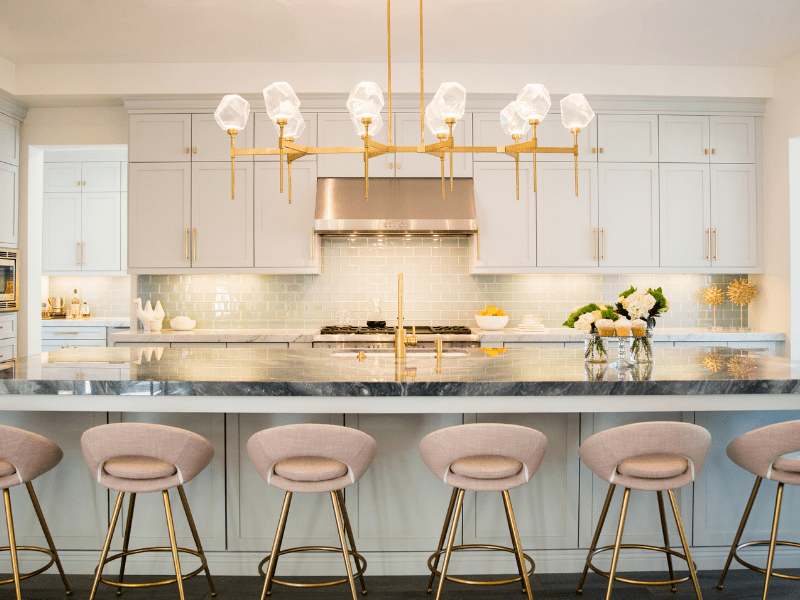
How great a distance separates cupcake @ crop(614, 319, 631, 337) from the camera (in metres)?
2.71

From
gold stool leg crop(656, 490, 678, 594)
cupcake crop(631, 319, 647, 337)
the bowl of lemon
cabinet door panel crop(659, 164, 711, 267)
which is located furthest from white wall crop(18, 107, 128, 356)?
gold stool leg crop(656, 490, 678, 594)

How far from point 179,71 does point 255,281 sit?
1728mm

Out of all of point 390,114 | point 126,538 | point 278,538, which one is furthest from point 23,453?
point 390,114

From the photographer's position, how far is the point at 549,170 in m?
4.91

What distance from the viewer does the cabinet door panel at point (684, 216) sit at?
16.2 ft

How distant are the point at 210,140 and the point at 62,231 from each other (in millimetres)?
2721

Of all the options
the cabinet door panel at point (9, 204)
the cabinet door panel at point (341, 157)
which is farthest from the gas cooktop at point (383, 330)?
the cabinet door panel at point (9, 204)

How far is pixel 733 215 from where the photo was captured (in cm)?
496

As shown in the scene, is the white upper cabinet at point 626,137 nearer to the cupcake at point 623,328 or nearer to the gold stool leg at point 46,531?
the cupcake at point 623,328

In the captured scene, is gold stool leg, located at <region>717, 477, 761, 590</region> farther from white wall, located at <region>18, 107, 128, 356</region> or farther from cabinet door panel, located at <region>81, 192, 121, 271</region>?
cabinet door panel, located at <region>81, 192, 121, 271</region>

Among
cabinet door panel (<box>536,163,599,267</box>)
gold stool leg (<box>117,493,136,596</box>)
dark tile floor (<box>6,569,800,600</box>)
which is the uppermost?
cabinet door panel (<box>536,163,599,267</box>)

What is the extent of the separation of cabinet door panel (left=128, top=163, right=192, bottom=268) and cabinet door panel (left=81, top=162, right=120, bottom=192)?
6.38 ft

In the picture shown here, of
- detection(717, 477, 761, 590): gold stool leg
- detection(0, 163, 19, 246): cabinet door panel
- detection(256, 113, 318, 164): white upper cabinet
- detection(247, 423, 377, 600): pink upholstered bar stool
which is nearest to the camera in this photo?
detection(247, 423, 377, 600): pink upholstered bar stool

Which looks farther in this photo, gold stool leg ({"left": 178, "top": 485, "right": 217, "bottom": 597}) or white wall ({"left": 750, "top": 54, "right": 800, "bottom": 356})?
white wall ({"left": 750, "top": 54, "right": 800, "bottom": 356})
